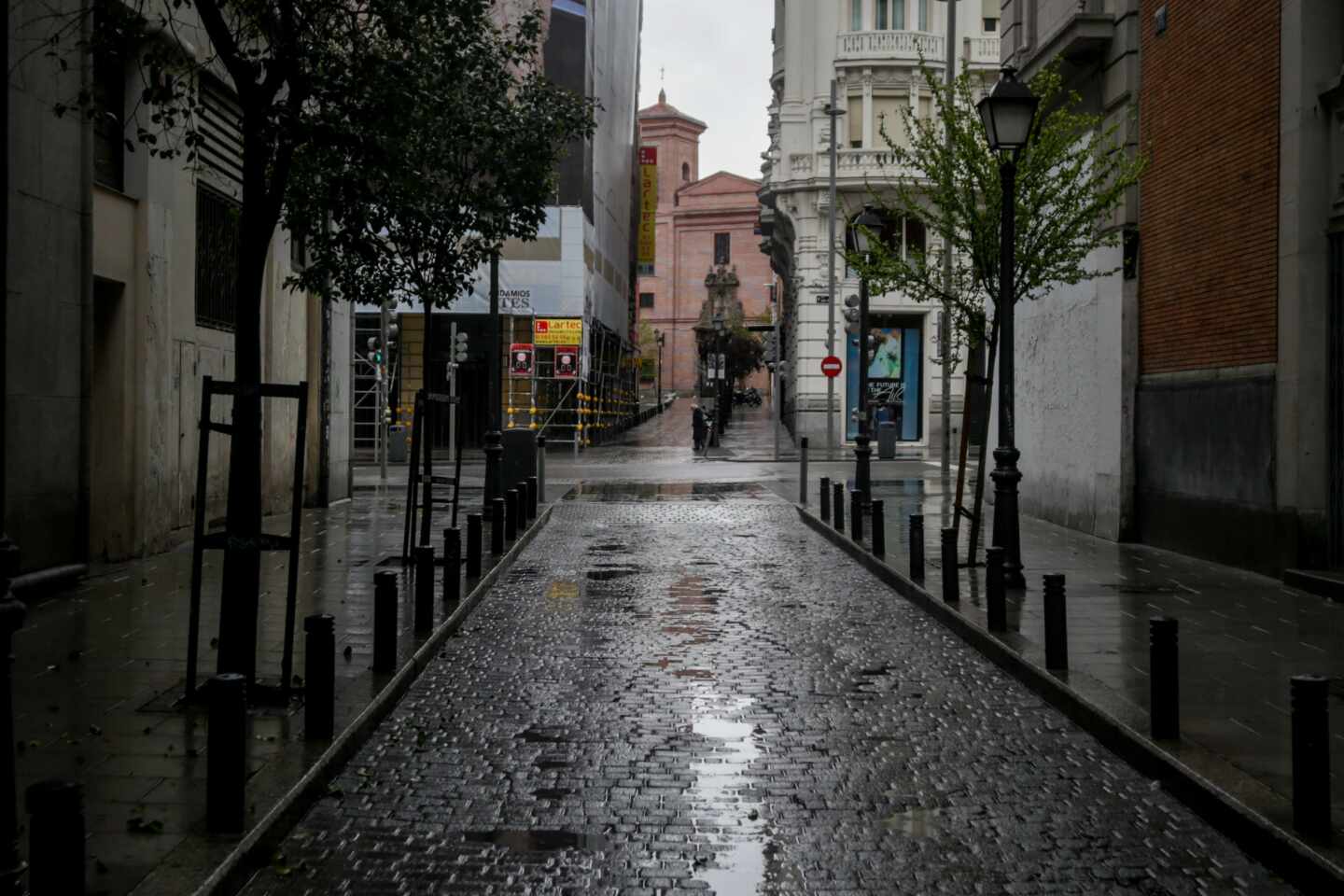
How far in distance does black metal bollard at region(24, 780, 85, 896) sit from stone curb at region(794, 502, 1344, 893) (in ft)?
12.9

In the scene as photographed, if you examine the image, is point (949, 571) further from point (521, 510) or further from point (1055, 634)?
point (521, 510)

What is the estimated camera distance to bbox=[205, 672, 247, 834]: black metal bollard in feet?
17.8

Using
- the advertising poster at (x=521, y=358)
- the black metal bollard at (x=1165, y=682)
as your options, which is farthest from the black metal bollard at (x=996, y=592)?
the advertising poster at (x=521, y=358)

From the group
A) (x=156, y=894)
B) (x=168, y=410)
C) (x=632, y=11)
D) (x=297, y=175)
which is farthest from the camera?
(x=632, y=11)

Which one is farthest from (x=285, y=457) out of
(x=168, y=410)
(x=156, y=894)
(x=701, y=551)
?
(x=156, y=894)

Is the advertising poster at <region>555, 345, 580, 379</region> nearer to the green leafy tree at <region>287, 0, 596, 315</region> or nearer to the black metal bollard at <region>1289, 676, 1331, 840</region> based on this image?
the green leafy tree at <region>287, 0, 596, 315</region>

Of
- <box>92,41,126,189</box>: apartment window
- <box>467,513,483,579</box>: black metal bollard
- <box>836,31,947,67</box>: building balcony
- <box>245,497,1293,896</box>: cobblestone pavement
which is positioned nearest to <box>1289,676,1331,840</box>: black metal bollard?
<box>245,497,1293,896</box>: cobblestone pavement

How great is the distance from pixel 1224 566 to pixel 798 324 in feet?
118

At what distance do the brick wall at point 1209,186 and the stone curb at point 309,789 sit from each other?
28.4 ft

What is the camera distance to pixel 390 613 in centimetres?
877

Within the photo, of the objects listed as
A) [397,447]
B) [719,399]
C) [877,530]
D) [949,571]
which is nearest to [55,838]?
[949,571]

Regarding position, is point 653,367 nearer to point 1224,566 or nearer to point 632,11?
point 632,11

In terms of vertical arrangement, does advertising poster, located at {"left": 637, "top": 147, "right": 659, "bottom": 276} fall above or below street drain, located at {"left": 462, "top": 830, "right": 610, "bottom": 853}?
above

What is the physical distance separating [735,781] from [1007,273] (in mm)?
7403
